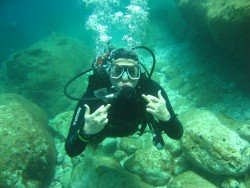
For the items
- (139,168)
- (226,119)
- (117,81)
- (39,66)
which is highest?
(117,81)

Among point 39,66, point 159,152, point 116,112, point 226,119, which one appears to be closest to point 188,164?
point 159,152

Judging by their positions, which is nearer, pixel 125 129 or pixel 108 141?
pixel 125 129

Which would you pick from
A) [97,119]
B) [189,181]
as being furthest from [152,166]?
[97,119]

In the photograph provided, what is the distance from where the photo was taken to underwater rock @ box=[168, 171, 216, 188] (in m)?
4.97

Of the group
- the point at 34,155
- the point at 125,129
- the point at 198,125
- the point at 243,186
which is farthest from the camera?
the point at 34,155

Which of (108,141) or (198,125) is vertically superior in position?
(198,125)

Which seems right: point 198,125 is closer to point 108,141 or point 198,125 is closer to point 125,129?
point 125,129

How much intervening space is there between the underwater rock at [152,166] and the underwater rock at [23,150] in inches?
83.2

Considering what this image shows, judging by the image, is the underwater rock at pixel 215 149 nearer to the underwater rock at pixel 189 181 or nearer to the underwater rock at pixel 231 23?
the underwater rock at pixel 189 181

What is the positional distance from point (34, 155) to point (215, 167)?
13.2ft

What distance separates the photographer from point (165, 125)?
12.4ft

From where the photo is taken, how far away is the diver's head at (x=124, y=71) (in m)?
3.80

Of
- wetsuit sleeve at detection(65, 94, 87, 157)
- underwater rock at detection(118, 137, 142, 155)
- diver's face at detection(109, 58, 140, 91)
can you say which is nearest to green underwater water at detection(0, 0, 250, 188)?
underwater rock at detection(118, 137, 142, 155)

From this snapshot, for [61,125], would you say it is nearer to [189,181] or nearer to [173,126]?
[189,181]
